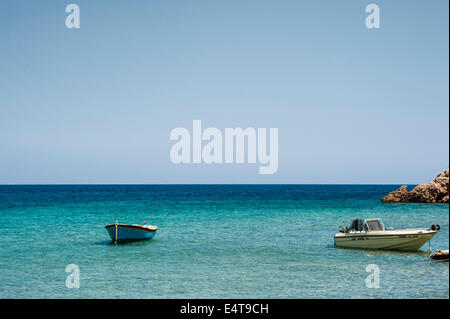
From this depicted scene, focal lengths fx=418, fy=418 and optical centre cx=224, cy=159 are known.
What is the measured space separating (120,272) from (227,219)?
2832cm

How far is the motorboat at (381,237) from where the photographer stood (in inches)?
1022

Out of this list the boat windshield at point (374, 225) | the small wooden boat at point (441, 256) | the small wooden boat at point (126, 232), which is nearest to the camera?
the small wooden boat at point (441, 256)

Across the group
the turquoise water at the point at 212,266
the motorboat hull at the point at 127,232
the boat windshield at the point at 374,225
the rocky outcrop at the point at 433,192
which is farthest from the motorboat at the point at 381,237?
the rocky outcrop at the point at 433,192

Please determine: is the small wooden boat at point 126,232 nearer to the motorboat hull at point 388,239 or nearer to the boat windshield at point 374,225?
the motorboat hull at point 388,239

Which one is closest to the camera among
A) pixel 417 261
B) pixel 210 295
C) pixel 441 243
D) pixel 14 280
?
pixel 210 295

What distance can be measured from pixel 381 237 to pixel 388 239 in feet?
1.41

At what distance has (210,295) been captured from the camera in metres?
16.8

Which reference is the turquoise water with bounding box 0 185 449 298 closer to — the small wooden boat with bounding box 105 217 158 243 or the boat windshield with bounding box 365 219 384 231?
the small wooden boat with bounding box 105 217 158 243

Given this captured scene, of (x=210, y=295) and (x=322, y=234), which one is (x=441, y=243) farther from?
(x=210, y=295)

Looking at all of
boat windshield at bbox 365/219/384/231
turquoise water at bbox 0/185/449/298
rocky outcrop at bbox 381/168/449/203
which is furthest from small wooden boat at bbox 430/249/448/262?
rocky outcrop at bbox 381/168/449/203

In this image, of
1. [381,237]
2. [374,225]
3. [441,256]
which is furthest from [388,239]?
[441,256]

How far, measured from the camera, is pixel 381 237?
86.6 feet
